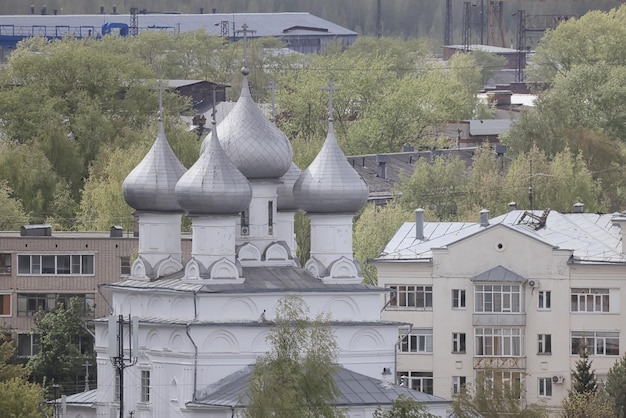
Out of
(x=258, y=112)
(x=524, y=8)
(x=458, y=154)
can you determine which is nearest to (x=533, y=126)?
(x=458, y=154)

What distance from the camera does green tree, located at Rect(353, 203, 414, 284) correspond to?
A: 249 ft

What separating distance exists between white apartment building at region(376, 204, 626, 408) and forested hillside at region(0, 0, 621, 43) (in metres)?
101

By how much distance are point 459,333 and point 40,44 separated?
177 ft

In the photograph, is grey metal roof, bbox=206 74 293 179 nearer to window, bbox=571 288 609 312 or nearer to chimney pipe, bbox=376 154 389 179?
window, bbox=571 288 609 312

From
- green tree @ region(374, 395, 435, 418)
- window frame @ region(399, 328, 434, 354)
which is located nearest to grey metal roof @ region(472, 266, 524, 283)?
window frame @ region(399, 328, 434, 354)

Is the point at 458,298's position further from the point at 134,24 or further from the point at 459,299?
the point at 134,24

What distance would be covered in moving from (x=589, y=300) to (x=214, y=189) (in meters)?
17.4

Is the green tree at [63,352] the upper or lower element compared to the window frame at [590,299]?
lower

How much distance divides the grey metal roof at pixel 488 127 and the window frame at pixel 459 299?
160 feet

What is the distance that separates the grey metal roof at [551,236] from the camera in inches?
2726

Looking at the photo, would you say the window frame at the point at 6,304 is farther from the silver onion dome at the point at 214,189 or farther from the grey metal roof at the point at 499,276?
the silver onion dome at the point at 214,189

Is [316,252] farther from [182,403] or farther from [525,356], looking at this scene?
[525,356]

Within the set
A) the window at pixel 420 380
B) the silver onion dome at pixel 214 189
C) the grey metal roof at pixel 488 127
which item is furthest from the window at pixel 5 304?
the grey metal roof at pixel 488 127

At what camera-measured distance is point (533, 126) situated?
9950 centimetres
